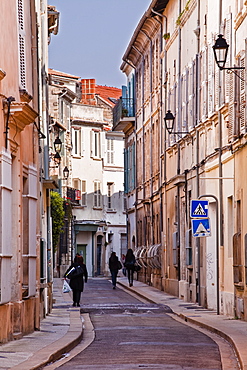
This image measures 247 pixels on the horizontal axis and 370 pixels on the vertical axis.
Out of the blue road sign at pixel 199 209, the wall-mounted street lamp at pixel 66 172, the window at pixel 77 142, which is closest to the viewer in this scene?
the blue road sign at pixel 199 209

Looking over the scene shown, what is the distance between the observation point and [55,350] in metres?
14.8

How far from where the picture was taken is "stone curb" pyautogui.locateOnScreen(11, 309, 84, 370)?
1290cm

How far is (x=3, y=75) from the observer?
15.1 m

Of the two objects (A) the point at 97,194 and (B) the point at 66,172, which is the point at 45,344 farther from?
(A) the point at 97,194

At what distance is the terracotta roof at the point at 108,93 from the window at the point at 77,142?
9.10 meters

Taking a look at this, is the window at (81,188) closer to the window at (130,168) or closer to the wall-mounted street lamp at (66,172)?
the wall-mounted street lamp at (66,172)

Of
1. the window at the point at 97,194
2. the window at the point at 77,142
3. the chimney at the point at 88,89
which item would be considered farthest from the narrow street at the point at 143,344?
the chimney at the point at 88,89

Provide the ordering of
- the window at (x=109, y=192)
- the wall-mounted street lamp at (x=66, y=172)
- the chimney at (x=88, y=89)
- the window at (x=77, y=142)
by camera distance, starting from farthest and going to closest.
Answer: the chimney at (x=88, y=89) → the window at (x=109, y=192) → the window at (x=77, y=142) → the wall-mounted street lamp at (x=66, y=172)

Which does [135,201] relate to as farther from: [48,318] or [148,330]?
[148,330]

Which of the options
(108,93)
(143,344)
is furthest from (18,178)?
(108,93)

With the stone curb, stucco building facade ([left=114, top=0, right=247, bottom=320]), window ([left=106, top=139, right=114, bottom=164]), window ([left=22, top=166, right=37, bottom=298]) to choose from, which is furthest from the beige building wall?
window ([left=106, top=139, right=114, bottom=164])

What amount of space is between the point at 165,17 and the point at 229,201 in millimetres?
14692

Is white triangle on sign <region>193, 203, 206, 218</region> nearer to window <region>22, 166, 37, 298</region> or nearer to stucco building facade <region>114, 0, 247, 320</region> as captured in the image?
stucco building facade <region>114, 0, 247, 320</region>

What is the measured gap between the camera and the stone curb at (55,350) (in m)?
12.9
